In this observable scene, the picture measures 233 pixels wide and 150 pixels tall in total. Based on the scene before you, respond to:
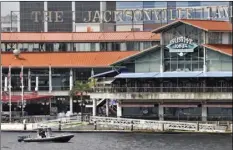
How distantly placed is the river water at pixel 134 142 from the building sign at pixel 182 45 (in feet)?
48.7

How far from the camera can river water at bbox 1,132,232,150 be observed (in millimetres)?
23555

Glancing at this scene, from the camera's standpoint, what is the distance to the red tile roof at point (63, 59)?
49.7 metres

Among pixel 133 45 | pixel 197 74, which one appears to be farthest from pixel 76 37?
pixel 197 74

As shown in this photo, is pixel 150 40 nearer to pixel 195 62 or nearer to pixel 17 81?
pixel 17 81

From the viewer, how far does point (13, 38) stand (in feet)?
176

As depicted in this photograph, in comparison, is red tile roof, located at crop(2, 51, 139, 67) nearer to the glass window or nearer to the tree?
the glass window

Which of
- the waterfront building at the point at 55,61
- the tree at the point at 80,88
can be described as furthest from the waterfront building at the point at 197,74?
the waterfront building at the point at 55,61

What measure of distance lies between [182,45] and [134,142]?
68.6 ft

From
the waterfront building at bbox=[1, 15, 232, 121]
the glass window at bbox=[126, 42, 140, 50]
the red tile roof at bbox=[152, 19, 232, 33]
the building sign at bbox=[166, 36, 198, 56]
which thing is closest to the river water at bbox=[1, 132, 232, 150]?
the waterfront building at bbox=[1, 15, 232, 121]

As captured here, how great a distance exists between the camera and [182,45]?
6.56 meters

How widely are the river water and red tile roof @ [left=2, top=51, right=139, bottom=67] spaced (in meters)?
16.8

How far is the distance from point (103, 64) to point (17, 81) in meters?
7.24

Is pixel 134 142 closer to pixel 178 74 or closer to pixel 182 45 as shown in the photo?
pixel 178 74

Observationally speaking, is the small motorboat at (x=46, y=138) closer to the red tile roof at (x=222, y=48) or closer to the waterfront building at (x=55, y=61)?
the waterfront building at (x=55, y=61)
